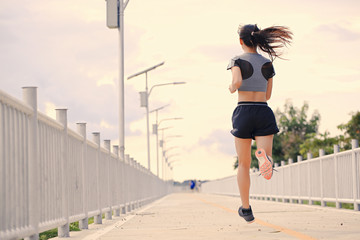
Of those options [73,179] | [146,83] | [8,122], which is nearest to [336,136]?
[146,83]

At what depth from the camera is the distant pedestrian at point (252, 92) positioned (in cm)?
955

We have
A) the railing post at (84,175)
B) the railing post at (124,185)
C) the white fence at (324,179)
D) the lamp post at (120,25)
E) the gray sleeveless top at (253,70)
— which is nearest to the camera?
the gray sleeveless top at (253,70)

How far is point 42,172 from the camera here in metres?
9.33

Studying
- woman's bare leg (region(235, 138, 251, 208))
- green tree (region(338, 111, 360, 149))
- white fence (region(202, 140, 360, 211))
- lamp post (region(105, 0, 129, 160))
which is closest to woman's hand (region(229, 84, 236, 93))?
woman's bare leg (region(235, 138, 251, 208))

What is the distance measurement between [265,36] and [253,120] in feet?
3.39

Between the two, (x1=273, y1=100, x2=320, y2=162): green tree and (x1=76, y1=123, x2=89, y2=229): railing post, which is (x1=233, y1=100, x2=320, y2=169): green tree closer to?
(x1=273, y1=100, x2=320, y2=162): green tree

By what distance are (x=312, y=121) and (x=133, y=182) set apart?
68.3m

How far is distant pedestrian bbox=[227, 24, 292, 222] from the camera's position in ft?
31.3

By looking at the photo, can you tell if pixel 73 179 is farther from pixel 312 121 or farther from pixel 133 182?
pixel 312 121

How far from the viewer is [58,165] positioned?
34.6 ft

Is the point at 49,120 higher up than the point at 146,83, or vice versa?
the point at 146,83

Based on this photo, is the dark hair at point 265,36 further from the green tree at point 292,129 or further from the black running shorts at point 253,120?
the green tree at point 292,129

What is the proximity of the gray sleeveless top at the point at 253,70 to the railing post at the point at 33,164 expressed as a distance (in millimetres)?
2353

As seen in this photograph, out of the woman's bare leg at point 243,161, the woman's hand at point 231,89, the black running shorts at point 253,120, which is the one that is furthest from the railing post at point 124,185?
the woman's hand at point 231,89
